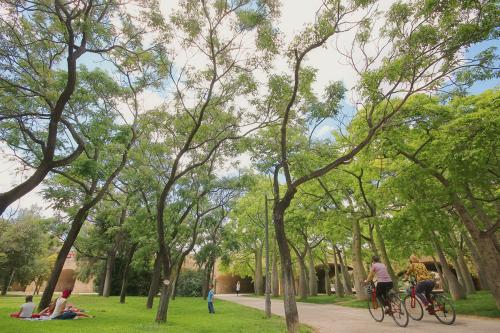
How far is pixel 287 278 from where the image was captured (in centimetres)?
1098

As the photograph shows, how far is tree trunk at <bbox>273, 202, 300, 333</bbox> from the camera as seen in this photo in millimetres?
10359

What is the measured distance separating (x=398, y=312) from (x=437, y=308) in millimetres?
1120

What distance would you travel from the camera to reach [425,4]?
9727 millimetres

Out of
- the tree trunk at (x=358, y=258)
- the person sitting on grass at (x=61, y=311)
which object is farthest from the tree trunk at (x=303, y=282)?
the person sitting on grass at (x=61, y=311)

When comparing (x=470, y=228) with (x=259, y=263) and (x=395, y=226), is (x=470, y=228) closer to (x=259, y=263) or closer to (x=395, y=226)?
(x=395, y=226)

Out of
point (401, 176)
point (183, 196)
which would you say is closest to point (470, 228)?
point (401, 176)

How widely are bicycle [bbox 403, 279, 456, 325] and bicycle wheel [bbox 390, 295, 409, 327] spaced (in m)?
0.16

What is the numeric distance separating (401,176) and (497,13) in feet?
26.7

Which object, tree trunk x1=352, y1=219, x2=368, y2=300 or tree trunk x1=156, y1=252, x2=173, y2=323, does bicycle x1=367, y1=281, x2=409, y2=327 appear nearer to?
tree trunk x1=156, y1=252, x2=173, y2=323

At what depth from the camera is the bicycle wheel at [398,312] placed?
9.77 metres

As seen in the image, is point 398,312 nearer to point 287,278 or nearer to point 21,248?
point 287,278

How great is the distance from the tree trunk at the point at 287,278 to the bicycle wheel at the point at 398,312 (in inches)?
113

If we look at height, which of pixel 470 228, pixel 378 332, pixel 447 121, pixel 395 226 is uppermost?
pixel 447 121

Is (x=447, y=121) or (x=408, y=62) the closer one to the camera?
(x=408, y=62)
